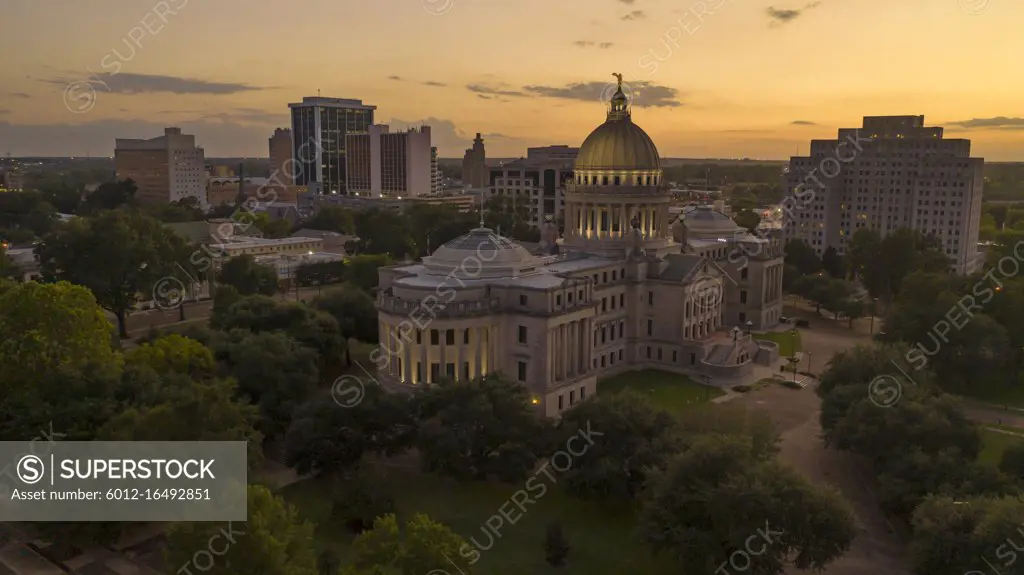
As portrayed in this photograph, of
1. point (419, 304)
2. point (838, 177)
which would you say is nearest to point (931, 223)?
point (838, 177)

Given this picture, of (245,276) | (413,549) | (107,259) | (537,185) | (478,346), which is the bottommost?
(413,549)

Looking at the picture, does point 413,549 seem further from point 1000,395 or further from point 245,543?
point 1000,395

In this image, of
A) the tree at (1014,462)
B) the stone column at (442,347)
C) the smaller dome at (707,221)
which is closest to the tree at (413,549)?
the stone column at (442,347)

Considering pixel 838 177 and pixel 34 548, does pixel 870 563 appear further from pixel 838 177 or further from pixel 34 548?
pixel 838 177

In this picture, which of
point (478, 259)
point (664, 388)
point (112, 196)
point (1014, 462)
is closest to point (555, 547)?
point (1014, 462)

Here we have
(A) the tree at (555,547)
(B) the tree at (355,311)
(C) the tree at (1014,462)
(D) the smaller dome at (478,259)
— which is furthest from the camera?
(B) the tree at (355,311)

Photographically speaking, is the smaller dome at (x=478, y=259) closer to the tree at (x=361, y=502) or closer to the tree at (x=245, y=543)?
the tree at (x=361, y=502)
